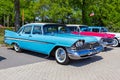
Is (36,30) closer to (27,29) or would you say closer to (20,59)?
(27,29)

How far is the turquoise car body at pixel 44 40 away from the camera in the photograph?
26.5 feet

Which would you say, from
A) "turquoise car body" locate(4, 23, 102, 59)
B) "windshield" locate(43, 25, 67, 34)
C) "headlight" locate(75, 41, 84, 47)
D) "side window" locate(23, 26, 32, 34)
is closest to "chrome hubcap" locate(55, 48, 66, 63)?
"turquoise car body" locate(4, 23, 102, 59)

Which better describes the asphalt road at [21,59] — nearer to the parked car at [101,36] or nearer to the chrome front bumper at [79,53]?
the chrome front bumper at [79,53]

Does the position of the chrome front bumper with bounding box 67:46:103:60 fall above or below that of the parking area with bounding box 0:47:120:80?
above

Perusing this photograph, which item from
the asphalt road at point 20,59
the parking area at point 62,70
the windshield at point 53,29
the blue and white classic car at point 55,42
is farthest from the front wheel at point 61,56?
the windshield at point 53,29

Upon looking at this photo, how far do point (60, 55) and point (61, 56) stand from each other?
7 cm

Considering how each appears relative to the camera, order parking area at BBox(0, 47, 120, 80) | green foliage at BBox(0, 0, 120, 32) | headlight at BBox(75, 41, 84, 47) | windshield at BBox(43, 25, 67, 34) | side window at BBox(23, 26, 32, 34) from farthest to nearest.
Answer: green foliage at BBox(0, 0, 120, 32)
side window at BBox(23, 26, 32, 34)
windshield at BBox(43, 25, 67, 34)
headlight at BBox(75, 41, 84, 47)
parking area at BBox(0, 47, 120, 80)

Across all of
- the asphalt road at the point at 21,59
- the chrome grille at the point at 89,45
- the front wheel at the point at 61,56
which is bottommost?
the asphalt road at the point at 21,59

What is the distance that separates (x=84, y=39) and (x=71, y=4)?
47.1 feet

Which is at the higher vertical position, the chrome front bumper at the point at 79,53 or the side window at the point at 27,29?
the side window at the point at 27,29

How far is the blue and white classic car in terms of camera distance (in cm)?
794

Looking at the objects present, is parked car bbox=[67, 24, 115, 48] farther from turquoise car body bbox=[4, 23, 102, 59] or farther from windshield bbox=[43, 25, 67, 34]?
turquoise car body bbox=[4, 23, 102, 59]

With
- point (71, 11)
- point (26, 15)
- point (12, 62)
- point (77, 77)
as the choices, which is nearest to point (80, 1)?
point (71, 11)

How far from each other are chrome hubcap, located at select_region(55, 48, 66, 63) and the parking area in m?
0.25
